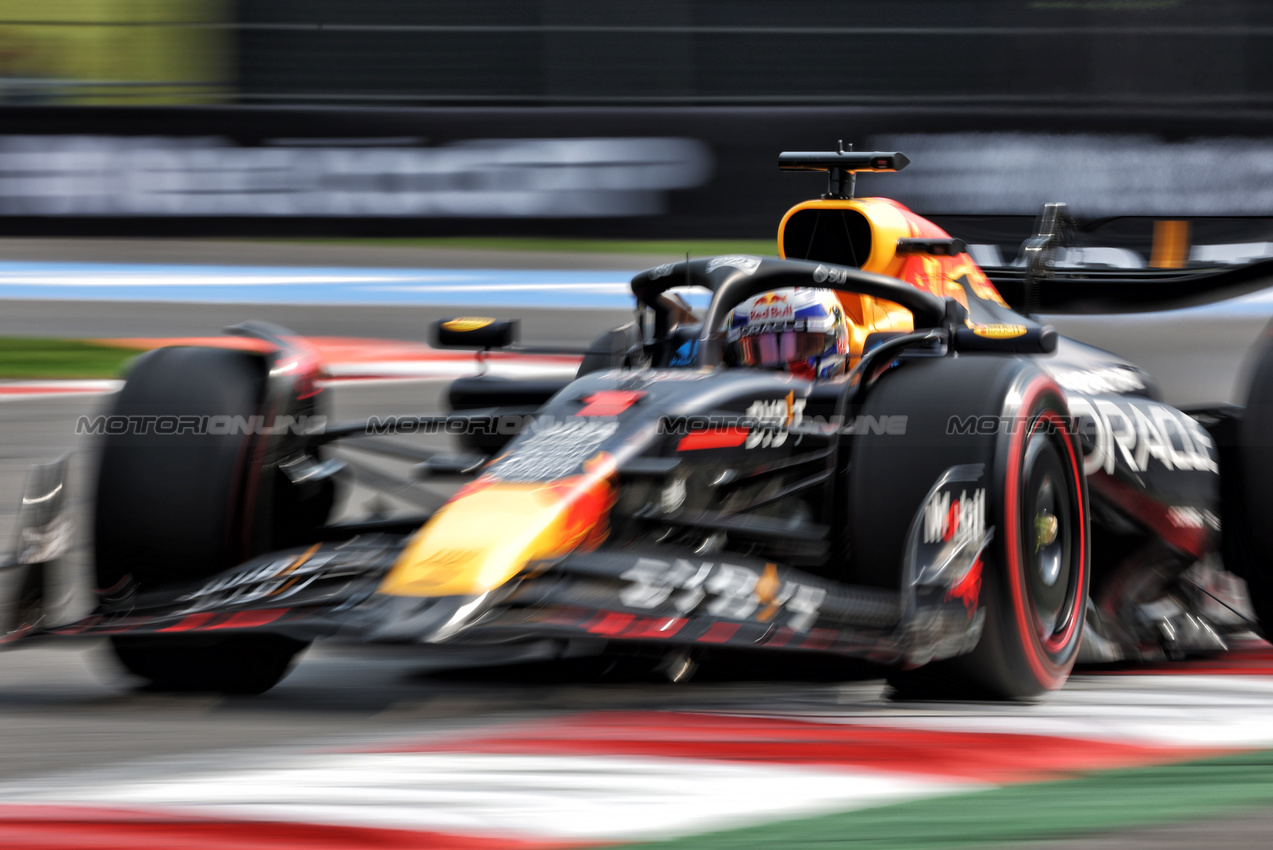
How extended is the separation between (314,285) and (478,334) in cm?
811

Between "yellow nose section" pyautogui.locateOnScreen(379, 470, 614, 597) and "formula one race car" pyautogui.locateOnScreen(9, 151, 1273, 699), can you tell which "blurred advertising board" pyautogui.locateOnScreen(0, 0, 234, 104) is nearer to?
"formula one race car" pyautogui.locateOnScreen(9, 151, 1273, 699)

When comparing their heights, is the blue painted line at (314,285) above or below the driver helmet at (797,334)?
below

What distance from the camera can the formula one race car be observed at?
377 cm

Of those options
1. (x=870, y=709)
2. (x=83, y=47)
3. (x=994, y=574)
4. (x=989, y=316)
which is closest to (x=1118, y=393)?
(x=989, y=316)

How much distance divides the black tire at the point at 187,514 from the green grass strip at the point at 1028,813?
6.15ft

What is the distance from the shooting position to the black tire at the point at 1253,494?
5020 millimetres

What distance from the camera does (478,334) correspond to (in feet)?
17.0

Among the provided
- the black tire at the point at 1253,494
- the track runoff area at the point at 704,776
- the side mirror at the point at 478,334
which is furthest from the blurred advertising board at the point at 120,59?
the black tire at the point at 1253,494

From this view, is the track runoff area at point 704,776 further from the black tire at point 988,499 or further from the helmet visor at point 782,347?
the helmet visor at point 782,347

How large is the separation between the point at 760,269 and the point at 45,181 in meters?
10.1

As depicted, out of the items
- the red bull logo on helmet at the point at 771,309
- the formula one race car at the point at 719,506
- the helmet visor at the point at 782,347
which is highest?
the red bull logo on helmet at the point at 771,309

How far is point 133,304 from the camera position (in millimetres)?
12484

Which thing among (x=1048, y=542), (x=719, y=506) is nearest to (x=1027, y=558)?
(x=1048, y=542)

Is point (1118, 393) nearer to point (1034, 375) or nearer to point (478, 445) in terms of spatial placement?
point (1034, 375)
